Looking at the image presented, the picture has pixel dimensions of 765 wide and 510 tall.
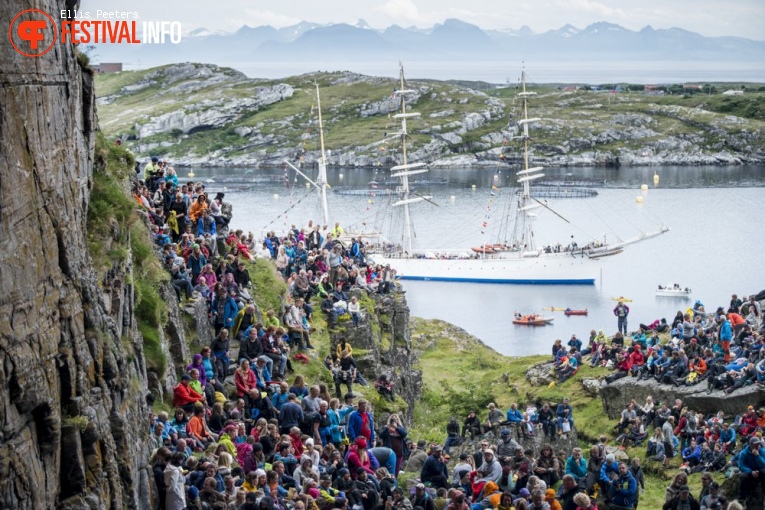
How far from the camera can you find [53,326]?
14305 millimetres

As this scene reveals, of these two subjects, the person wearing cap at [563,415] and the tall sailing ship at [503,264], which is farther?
the tall sailing ship at [503,264]

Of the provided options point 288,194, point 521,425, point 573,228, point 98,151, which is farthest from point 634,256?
point 98,151

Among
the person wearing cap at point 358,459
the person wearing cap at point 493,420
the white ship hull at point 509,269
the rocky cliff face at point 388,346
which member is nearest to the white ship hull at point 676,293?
the white ship hull at point 509,269

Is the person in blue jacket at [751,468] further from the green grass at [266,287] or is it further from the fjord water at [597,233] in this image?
the fjord water at [597,233]

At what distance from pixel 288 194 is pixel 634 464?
486ft

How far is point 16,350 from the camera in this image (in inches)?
515

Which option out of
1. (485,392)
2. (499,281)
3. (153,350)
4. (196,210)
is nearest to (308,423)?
(153,350)

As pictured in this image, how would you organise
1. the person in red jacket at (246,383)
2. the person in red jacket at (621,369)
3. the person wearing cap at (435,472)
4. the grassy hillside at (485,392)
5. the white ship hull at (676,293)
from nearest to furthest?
1. the person wearing cap at (435,472)
2. the person in red jacket at (246,383)
3. the grassy hillside at (485,392)
4. the person in red jacket at (621,369)
5. the white ship hull at (676,293)

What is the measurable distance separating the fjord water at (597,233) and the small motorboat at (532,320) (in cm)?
101

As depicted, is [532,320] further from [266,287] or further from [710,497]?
[710,497]

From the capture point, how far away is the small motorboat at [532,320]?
9194 centimetres

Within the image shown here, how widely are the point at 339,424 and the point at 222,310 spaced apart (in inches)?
229

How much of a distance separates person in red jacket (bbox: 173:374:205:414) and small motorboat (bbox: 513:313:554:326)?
72.3 meters

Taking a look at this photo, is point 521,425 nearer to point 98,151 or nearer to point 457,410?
point 457,410
